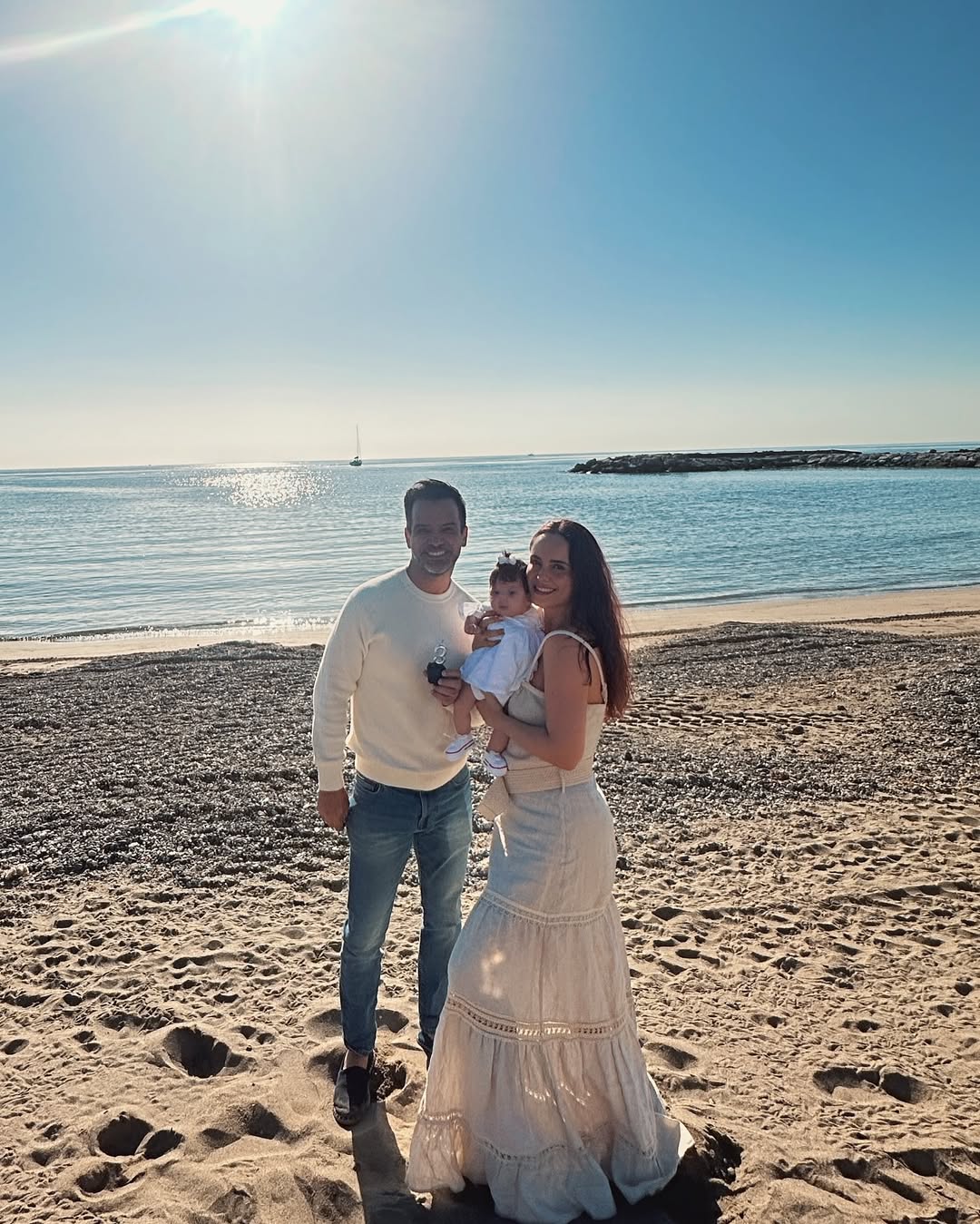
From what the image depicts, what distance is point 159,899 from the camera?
17.2 feet

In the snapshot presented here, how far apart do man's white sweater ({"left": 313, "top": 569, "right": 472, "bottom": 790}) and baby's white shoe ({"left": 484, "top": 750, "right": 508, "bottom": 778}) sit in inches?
18.9

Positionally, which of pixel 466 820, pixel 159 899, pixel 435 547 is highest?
pixel 435 547

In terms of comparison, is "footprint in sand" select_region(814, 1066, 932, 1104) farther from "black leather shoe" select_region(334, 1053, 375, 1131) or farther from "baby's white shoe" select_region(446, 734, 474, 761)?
"baby's white shoe" select_region(446, 734, 474, 761)

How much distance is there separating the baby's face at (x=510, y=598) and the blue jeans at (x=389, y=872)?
0.85 meters

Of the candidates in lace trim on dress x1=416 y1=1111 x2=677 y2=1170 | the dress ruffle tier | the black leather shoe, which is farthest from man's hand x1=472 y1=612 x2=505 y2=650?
the black leather shoe

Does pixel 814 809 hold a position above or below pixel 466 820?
below

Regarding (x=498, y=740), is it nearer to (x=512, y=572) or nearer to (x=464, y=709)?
(x=464, y=709)

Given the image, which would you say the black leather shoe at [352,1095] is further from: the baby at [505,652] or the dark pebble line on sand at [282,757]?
the dark pebble line on sand at [282,757]

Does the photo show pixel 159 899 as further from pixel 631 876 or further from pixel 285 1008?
pixel 631 876

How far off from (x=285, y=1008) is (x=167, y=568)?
76.5 feet

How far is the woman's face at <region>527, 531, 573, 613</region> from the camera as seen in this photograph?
8.78 ft

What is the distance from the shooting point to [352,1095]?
3305mm

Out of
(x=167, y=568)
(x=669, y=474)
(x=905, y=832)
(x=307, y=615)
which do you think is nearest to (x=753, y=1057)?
(x=905, y=832)

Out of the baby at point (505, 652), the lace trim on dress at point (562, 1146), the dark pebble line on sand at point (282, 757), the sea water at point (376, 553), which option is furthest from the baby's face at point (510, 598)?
the sea water at point (376, 553)
